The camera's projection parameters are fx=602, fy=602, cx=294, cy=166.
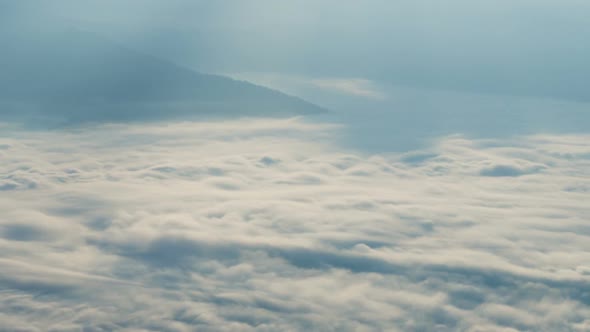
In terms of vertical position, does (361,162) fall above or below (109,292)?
above

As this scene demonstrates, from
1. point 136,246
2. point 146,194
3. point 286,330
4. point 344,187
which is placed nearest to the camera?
point 286,330

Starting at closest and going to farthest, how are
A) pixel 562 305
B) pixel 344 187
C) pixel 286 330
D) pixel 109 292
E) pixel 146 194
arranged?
pixel 286 330, pixel 109 292, pixel 562 305, pixel 146 194, pixel 344 187

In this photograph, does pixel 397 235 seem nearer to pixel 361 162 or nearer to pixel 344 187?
pixel 344 187

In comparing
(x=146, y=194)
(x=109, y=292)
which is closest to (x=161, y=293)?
(x=109, y=292)

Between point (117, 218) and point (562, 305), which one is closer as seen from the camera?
point (562, 305)

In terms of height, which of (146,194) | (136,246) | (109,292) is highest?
(146,194)

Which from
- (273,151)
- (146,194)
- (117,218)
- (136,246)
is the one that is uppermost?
(273,151)

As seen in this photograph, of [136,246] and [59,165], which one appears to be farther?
[59,165]

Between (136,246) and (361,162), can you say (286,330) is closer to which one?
(136,246)

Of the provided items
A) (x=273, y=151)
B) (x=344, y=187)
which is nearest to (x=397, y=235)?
(x=344, y=187)
